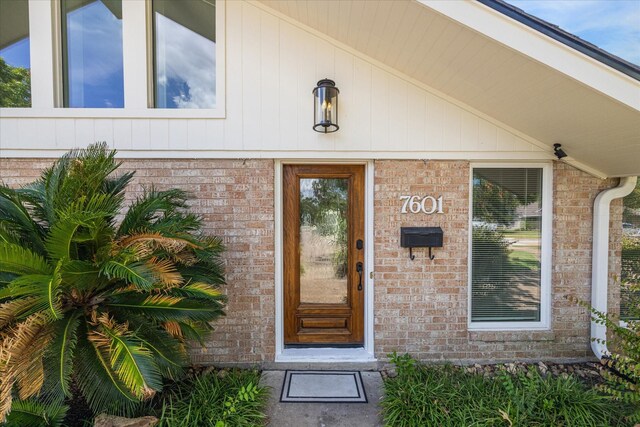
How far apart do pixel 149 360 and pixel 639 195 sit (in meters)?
5.07

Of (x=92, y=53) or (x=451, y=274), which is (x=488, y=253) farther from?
(x=92, y=53)

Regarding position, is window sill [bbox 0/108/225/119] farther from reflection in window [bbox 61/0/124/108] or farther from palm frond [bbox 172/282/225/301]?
palm frond [bbox 172/282/225/301]

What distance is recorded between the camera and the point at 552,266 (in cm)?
327

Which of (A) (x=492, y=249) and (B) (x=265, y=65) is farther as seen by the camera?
(A) (x=492, y=249)

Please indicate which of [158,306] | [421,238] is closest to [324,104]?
[421,238]

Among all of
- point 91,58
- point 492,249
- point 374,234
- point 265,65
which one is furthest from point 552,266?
point 91,58

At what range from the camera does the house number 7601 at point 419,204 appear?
3.18 metres

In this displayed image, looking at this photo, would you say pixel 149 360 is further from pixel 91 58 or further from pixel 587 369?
pixel 587 369

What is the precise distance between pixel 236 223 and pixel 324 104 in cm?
156

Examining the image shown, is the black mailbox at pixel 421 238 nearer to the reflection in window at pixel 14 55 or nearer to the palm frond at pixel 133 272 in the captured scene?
the palm frond at pixel 133 272

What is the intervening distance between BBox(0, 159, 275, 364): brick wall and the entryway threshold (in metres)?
0.19

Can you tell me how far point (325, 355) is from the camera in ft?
10.6

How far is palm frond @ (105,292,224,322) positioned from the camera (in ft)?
6.98

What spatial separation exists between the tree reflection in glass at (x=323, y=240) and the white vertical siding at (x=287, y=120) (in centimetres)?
43
